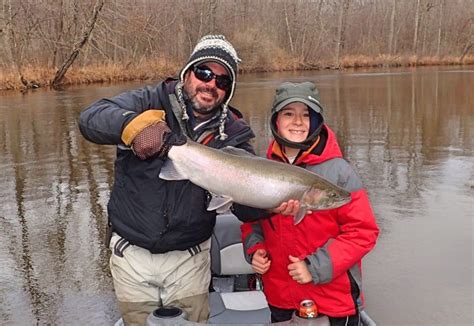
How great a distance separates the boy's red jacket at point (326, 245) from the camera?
9.49 feet

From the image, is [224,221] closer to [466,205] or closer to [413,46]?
[466,205]

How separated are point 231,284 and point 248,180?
6.05 feet

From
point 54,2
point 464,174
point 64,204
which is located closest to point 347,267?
point 64,204

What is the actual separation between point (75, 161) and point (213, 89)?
7.91 m

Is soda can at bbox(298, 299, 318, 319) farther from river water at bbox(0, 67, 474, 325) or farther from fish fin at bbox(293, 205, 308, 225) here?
river water at bbox(0, 67, 474, 325)

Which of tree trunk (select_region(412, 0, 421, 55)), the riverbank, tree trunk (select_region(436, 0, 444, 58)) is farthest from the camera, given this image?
tree trunk (select_region(412, 0, 421, 55))

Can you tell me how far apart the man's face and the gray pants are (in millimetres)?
763

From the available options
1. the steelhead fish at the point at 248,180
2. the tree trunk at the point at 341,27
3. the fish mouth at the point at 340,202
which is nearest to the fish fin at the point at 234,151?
the steelhead fish at the point at 248,180

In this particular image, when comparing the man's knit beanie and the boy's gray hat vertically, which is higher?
the man's knit beanie

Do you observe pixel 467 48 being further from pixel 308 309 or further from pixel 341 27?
pixel 308 309

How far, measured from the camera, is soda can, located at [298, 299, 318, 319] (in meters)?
2.94

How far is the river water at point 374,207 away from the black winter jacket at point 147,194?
178 cm

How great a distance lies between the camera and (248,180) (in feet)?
9.36

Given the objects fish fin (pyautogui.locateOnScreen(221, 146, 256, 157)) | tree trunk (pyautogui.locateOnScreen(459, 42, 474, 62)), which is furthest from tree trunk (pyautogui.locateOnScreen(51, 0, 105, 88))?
tree trunk (pyautogui.locateOnScreen(459, 42, 474, 62))
